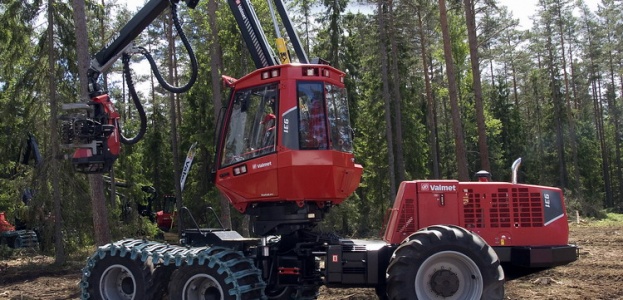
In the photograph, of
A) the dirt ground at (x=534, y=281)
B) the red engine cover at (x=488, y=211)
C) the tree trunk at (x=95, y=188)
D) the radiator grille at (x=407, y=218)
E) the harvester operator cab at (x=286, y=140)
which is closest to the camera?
the harvester operator cab at (x=286, y=140)

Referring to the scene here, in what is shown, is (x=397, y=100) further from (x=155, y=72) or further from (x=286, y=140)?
(x=286, y=140)

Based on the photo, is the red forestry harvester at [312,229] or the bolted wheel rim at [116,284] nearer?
the red forestry harvester at [312,229]

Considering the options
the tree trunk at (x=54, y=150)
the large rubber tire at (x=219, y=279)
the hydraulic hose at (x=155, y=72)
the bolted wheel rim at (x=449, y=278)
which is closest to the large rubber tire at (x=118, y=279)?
the large rubber tire at (x=219, y=279)

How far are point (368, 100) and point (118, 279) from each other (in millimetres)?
30472

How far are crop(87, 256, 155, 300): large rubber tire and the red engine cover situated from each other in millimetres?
3791

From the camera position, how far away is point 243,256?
8555mm

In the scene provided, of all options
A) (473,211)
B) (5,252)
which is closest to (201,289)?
(473,211)

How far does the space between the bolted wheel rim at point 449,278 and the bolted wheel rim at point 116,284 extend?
14.7 ft

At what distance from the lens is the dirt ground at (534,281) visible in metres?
11.5

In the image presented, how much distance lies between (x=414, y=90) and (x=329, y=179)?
1270 inches

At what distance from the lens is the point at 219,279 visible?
8.14m

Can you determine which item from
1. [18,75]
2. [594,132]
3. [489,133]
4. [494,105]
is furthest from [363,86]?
[594,132]

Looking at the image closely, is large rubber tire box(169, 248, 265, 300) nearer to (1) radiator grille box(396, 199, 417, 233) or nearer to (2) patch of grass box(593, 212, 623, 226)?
(1) radiator grille box(396, 199, 417, 233)

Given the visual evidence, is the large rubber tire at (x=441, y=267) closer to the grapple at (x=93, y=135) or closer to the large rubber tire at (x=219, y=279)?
the large rubber tire at (x=219, y=279)
